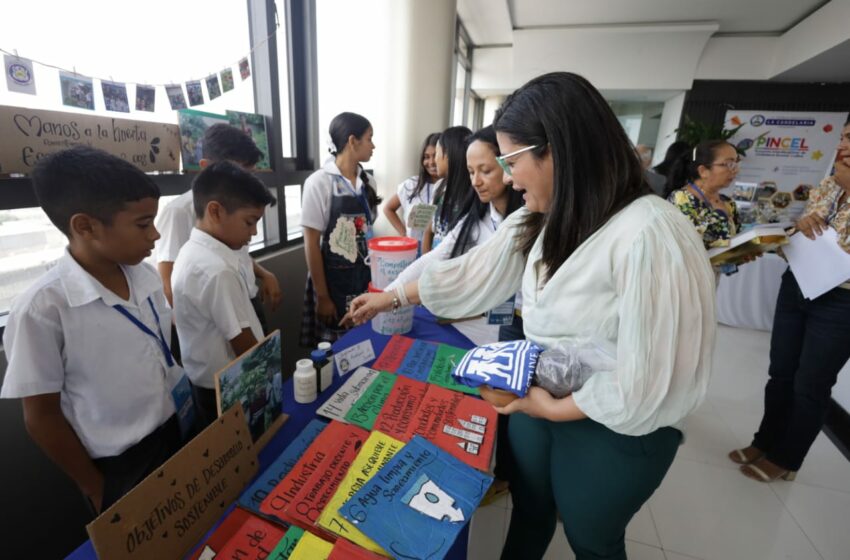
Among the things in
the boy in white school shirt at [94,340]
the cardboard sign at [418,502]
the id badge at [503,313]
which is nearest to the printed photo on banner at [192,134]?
the boy in white school shirt at [94,340]

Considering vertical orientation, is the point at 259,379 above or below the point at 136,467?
above

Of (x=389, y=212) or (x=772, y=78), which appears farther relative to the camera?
(x=772, y=78)

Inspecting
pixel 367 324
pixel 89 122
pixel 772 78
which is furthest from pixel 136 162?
pixel 772 78

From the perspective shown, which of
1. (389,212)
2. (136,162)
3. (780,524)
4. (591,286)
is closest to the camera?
(591,286)

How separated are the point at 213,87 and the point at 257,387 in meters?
1.43

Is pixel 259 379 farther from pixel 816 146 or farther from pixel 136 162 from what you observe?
pixel 816 146

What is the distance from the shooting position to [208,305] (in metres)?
1.04

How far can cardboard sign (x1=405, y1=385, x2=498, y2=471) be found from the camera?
32.1 inches

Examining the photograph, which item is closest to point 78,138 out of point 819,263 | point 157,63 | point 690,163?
point 157,63

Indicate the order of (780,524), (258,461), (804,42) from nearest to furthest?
(258,461), (780,524), (804,42)

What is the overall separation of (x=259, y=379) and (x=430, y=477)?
400mm

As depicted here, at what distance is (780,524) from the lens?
161 cm

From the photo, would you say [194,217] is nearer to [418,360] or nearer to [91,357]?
[91,357]

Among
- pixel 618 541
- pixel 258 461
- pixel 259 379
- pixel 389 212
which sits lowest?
pixel 618 541
